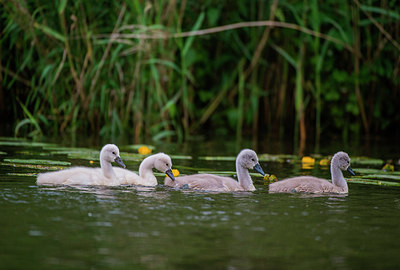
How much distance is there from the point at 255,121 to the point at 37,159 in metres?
5.75

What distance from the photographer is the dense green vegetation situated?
11.4 metres

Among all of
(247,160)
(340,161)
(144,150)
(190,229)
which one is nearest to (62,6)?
(144,150)

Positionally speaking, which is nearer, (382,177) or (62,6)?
(382,177)

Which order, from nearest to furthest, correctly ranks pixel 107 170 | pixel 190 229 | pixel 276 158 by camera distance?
pixel 190 229
pixel 107 170
pixel 276 158

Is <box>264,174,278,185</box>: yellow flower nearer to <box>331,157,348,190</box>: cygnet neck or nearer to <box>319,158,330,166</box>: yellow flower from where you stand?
<box>331,157,348,190</box>: cygnet neck

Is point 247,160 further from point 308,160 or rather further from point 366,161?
point 366,161

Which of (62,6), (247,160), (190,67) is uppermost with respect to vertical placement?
(62,6)

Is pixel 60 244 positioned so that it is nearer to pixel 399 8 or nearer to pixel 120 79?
pixel 120 79

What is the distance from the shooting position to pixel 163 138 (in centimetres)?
1253

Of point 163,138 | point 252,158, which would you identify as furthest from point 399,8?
point 252,158

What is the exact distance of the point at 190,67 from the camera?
14.4m

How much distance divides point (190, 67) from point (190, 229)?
963 centimetres

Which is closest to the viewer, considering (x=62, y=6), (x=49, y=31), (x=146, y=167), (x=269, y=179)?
(x=146, y=167)

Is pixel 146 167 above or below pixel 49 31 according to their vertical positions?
Result: below
